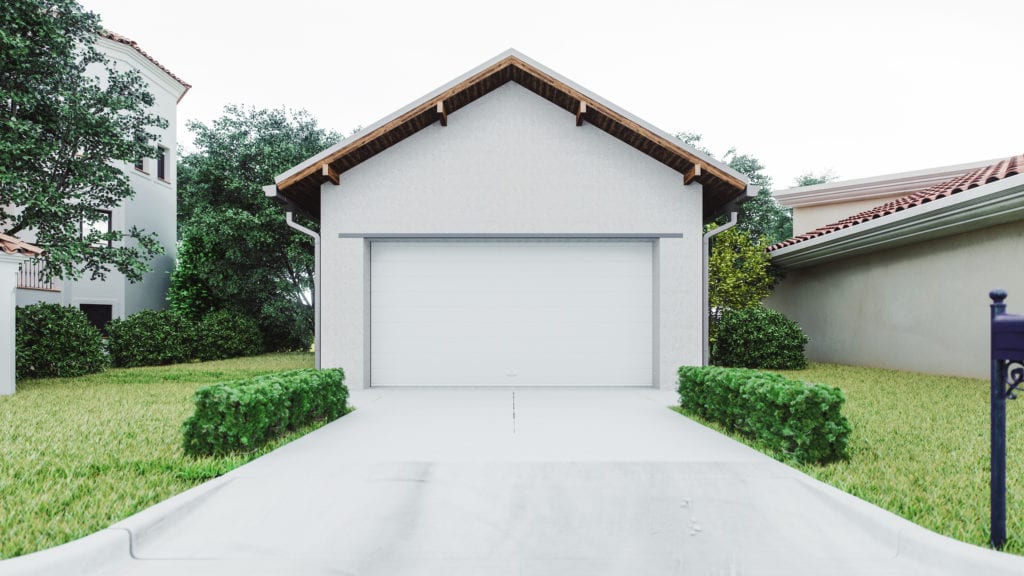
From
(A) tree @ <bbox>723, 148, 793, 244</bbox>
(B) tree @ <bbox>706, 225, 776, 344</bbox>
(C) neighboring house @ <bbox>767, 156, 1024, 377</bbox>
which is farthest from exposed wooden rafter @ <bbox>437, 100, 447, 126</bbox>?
(A) tree @ <bbox>723, 148, 793, 244</bbox>

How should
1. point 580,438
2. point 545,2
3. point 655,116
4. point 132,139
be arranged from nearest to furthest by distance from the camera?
point 580,438, point 132,139, point 545,2, point 655,116

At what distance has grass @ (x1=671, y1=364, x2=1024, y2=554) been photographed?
3.49 metres

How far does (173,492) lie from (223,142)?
57.4 feet

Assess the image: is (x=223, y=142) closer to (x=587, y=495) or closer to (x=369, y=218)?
(x=369, y=218)

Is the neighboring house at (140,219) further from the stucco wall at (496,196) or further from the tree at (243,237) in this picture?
the stucco wall at (496,196)

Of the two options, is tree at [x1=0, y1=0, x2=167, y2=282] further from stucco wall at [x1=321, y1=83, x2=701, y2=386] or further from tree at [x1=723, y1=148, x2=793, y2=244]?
tree at [x1=723, y1=148, x2=793, y2=244]

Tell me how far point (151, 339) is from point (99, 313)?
372 cm

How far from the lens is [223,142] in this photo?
60.1 feet

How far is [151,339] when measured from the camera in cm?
1459

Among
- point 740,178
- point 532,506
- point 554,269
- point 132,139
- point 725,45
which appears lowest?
point 532,506

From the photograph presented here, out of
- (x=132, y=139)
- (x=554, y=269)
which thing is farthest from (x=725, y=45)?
(x=132, y=139)

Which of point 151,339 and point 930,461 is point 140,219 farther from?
point 930,461

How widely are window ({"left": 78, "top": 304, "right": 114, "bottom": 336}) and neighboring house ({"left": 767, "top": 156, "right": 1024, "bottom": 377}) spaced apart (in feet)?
66.5

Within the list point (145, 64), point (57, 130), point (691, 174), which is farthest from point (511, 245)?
point (145, 64)
